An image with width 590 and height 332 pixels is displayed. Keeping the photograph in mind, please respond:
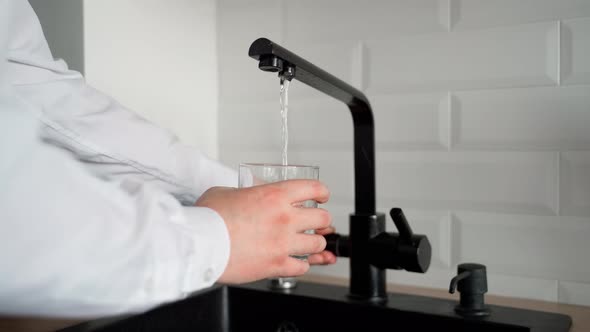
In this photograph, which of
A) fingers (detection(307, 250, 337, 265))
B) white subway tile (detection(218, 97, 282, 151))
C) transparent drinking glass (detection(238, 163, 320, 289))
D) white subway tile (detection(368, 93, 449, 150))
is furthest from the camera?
white subway tile (detection(218, 97, 282, 151))

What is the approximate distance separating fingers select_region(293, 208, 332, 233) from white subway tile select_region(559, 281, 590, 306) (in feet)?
1.47

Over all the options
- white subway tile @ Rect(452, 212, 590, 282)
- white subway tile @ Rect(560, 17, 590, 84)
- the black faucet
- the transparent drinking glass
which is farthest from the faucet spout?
white subway tile @ Rect(560, 17, 590, 84)

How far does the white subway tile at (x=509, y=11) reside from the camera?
32.1 inches

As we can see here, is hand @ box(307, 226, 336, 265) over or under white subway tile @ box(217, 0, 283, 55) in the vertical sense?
under

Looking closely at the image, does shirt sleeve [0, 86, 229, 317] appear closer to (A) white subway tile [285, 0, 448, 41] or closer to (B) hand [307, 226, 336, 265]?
(B) hand [307, 226, 336, 265]

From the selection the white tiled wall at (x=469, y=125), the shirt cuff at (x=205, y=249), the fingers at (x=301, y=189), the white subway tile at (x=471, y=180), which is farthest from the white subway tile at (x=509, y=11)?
the shirt cuff at (x=205, y=249)

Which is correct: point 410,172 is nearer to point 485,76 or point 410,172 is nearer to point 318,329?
point 485,76

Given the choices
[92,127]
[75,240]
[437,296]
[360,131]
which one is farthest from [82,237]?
[437,296]

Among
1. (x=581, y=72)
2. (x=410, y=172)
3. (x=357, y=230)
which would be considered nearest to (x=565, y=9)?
(x=581, y=72)

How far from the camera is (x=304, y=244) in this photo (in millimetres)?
581

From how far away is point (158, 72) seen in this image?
101 cm

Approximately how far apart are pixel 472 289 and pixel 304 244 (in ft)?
0.92

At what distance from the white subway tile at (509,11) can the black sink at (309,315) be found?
0.44 m

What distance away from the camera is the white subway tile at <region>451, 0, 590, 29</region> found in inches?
32.1
